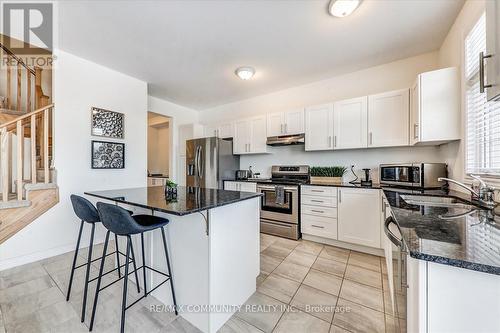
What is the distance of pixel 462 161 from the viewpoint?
6.53 feet

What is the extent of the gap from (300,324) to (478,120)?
2.32 meters

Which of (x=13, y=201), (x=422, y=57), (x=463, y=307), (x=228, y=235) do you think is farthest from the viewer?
(x=422, y=57)

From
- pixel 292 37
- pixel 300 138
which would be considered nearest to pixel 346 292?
pixel 300 138

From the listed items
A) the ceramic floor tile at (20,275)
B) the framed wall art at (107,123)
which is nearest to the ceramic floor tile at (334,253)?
the ceramic floor tile at (20,275)

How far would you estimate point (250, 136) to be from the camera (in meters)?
4.13

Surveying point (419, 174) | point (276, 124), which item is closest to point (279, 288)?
point (419, 174)

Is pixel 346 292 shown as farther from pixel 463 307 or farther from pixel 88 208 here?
pixel 88 208

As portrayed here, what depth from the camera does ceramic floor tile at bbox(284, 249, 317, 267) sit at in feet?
8.09

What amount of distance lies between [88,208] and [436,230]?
2350mm

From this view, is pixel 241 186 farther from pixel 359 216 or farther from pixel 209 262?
Answer: pixel 209 262

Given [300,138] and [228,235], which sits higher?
[300,138]

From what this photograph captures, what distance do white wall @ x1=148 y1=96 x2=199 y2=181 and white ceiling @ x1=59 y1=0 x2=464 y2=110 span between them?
1119mm

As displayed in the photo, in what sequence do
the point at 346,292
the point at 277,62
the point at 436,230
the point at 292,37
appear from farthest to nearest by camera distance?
the point at 277,62 < the point at 292,37 < the point at 346,292 < the point at 436,230

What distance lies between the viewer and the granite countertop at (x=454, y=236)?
65 centimetres
